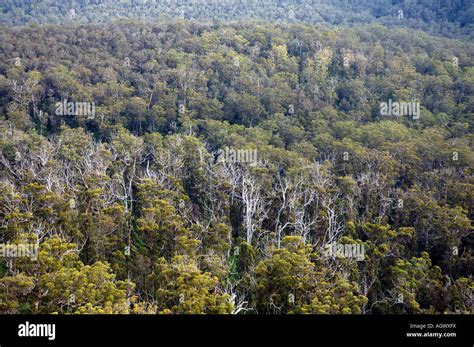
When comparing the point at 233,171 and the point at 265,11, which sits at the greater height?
the point at 265,11

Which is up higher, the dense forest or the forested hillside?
the forested hillside

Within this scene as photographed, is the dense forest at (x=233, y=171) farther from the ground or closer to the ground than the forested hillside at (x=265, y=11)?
closer to the ground

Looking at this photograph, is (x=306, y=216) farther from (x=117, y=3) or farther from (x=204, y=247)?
(x=117, y=3)

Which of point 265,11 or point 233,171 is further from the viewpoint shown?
point 265,11

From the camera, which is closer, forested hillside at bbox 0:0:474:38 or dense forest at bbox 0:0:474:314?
dense forest at bbox 0:0:474:314

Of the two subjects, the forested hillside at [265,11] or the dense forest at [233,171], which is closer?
the dense forest at [233,171]
